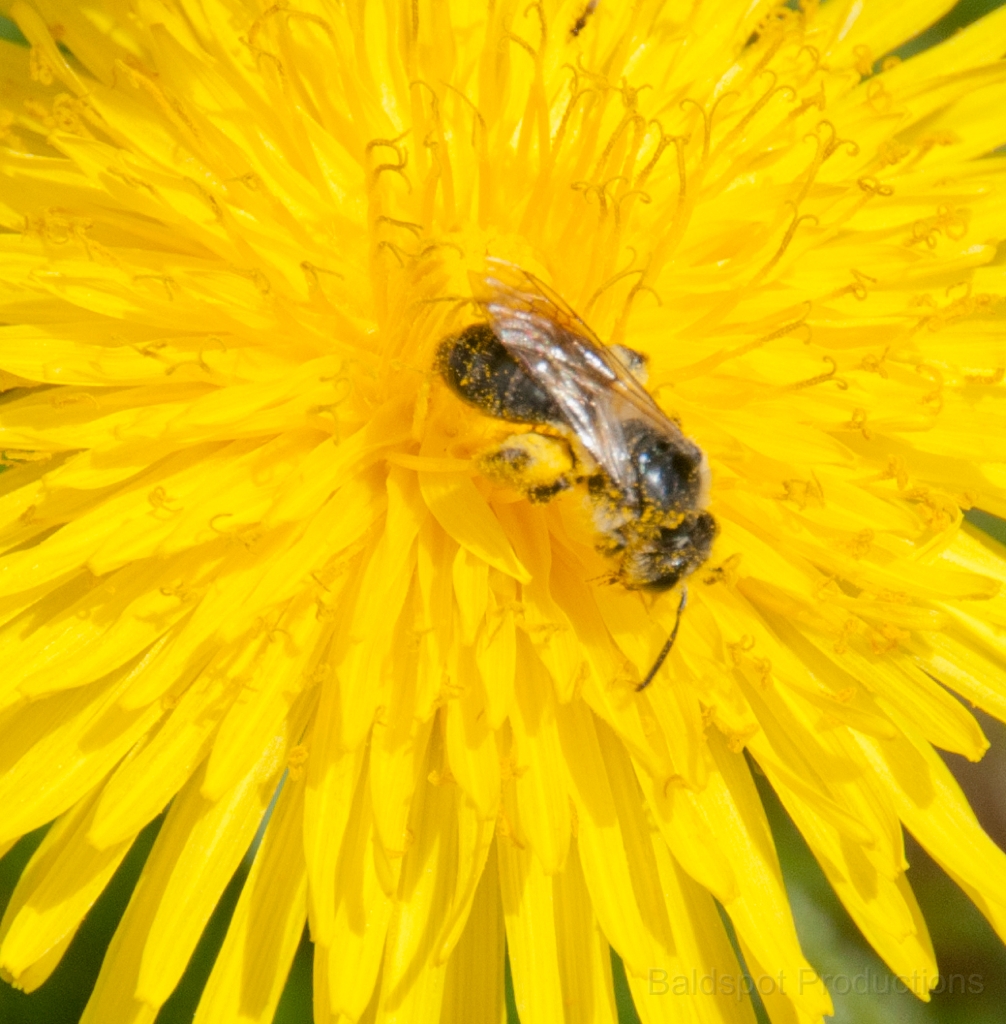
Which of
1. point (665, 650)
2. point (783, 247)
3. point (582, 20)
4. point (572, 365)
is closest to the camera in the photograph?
point (572, 365)

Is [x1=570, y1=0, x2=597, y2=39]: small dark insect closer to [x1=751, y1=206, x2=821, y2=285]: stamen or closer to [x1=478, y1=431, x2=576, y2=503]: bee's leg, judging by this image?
[x1=751, y1=206, x2=821, y2=285]: stamen

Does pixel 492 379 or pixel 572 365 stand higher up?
pixel 572 365

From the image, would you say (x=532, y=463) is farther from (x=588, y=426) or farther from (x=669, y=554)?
(x=669, y=554)

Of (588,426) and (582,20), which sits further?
(582,20)

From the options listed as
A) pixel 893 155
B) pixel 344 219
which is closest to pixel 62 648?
pixel 344 219

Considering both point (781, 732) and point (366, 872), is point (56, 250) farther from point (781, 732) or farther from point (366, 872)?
point (781, 732)

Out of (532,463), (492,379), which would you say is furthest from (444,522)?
(492,379)
